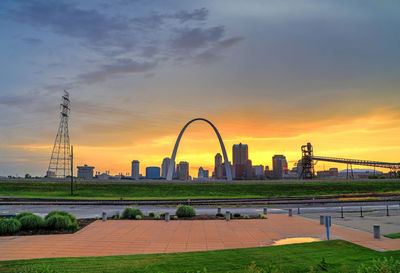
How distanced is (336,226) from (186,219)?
1080 centimetres

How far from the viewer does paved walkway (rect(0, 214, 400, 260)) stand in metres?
13.9

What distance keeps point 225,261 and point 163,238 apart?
19.4ft

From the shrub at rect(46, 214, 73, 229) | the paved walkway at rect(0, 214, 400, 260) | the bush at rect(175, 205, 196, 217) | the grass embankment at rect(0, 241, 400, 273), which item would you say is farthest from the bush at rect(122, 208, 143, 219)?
the grass embankment at rect(0, 241, 400, 273)

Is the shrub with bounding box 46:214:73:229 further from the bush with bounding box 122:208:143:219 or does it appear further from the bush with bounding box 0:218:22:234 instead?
the bush with bounding box 122:208:143:219

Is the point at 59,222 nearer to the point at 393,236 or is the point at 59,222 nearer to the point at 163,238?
the point at 163,238

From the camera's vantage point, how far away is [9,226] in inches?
689

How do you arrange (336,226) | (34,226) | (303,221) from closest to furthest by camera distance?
(34,226) → (336,226) → (303,221)

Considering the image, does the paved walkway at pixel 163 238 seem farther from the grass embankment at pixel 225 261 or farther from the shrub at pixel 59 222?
the grass embankment at pixel 225 261

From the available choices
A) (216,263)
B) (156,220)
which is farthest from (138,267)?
(156,220)

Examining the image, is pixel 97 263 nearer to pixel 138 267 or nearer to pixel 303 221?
pixel 138 267

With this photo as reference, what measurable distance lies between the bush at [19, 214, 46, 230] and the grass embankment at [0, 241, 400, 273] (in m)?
7.71

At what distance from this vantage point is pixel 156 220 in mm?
23125

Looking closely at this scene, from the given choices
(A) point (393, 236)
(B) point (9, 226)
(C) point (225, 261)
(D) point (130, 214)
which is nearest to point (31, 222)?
(B) point (9, 226)

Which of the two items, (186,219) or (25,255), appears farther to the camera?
(186,219)
